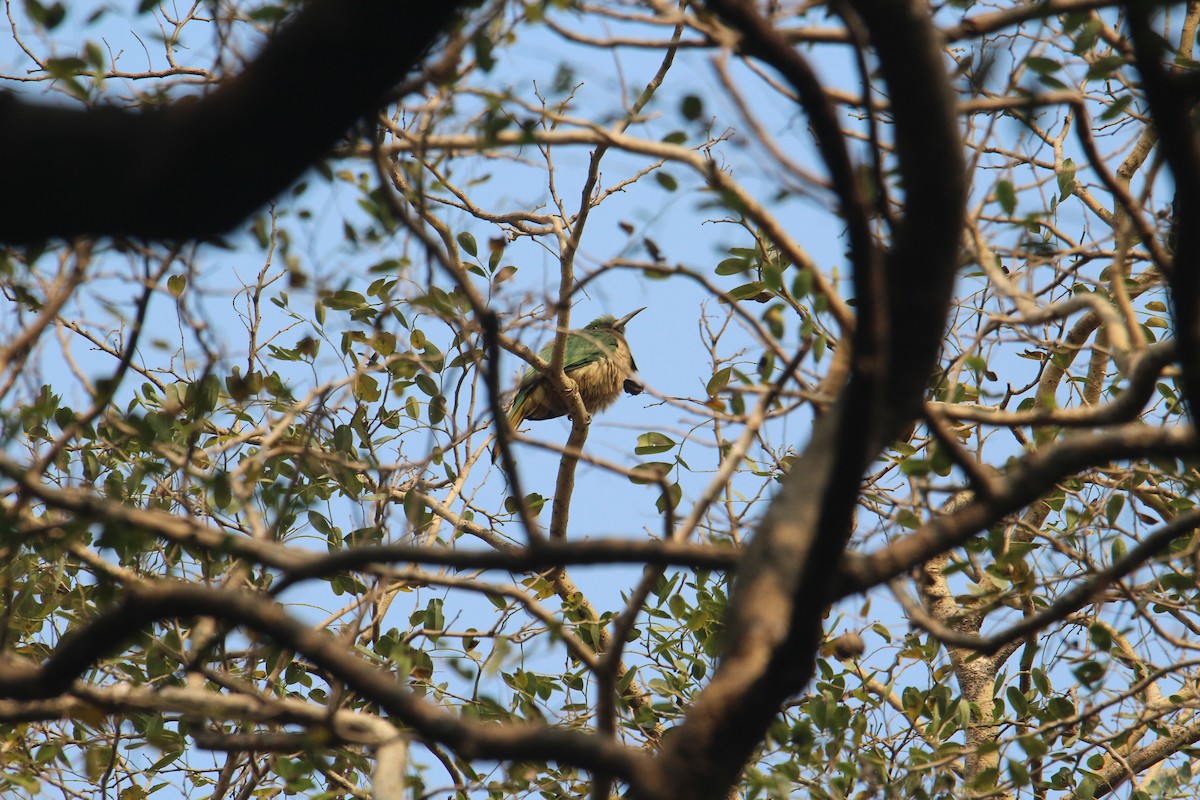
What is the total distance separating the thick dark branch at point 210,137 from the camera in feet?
5.44

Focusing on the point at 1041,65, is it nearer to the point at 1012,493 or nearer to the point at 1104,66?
the point at 1104,66

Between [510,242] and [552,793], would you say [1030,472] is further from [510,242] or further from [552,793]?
[510,242]

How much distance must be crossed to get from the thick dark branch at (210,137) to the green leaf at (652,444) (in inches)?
90.6

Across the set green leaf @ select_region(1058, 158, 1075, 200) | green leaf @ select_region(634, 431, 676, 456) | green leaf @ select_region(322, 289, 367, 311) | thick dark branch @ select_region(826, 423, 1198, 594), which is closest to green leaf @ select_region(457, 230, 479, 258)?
green leaf @ select_region(322, 289, 367, 311)

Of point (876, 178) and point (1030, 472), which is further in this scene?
point (1030, 472)

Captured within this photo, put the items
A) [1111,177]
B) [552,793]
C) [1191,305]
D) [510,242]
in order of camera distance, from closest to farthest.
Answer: [1191,305]
[1111,177]
[552,793]
[510,242]

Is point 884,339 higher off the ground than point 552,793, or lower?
lower

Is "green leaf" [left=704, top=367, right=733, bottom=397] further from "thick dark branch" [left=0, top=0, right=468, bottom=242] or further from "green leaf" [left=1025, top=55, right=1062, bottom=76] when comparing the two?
"thick dark branch" [left=0, top=0, right=468, bottom=242]

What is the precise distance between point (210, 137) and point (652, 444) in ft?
7.97

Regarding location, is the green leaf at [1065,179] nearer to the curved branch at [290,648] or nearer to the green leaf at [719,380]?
the green leaf at [719,380]

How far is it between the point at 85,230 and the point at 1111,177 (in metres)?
2.17

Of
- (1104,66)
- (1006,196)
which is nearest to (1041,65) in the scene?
(1104,66)

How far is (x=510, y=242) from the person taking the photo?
5.10m

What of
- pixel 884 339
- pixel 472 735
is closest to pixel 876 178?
pixel 884 339
